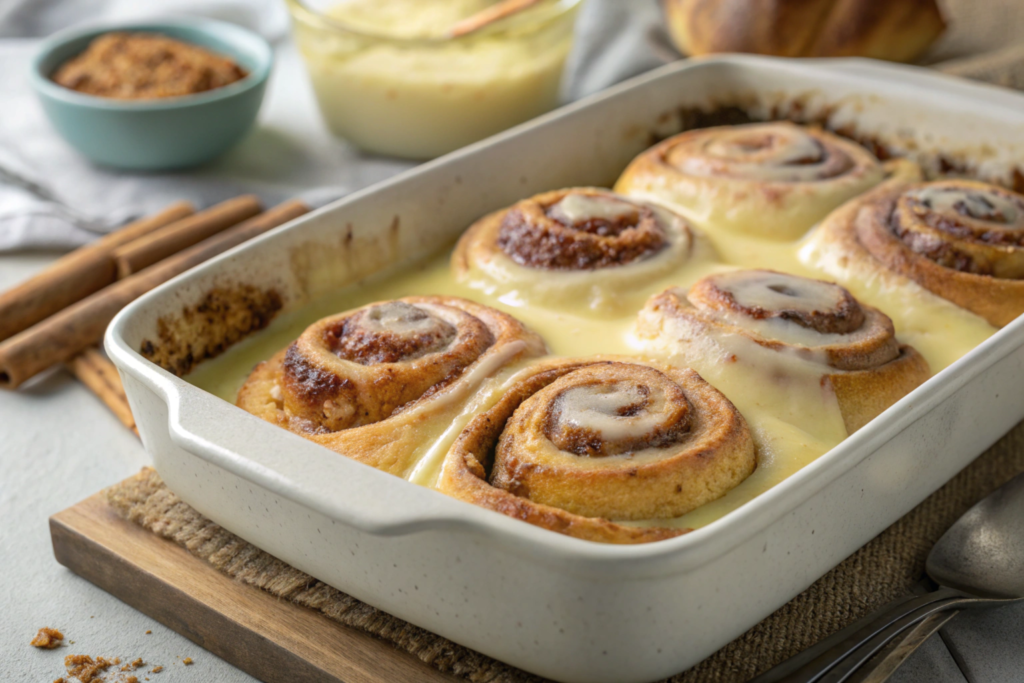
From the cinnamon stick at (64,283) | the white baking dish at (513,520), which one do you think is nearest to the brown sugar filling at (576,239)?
the white baking dish at (513,520)

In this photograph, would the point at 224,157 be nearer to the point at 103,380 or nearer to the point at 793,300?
the point at 103,380

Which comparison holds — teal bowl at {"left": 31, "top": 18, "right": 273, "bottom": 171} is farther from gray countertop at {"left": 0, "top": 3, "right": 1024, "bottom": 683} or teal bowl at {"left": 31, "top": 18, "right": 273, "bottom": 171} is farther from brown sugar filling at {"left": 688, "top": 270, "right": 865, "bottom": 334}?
brown sugar filling at {"left": 688, "top": 270, "right": 865, "bottom": 334}

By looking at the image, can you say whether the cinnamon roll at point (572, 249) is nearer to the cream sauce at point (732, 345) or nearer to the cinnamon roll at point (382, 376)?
the cream sauce at point (732, 345)

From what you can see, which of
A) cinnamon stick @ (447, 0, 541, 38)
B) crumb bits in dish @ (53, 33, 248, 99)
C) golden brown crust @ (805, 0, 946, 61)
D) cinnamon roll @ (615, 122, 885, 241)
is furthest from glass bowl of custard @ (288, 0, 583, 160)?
golden brown crust @ (805, 0, 946, 61)

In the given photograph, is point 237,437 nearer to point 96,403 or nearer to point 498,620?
point 498,620

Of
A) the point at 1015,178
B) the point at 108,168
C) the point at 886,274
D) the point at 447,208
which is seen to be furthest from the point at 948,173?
the point at 108,168

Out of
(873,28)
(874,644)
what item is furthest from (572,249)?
(873,28)
